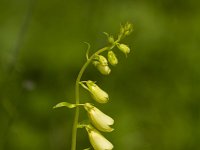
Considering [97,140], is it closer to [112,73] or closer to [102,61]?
[102,61]

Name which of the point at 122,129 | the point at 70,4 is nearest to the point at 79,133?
the point at 122,129

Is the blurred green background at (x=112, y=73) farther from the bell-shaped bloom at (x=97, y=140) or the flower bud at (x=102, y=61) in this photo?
the flower bud at (x=102, y=61)

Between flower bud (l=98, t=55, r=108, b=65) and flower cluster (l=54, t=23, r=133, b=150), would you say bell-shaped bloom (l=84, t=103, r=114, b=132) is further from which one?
flower bud (l=98, t=55, r=108, b=65)

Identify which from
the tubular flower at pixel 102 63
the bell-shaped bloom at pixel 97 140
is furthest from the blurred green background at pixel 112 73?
the tubular flower at pixel 102 63

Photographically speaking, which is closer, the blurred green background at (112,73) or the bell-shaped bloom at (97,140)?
the bell-shaped bloom at (97,140)

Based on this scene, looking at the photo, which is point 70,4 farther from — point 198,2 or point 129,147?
point 129,147

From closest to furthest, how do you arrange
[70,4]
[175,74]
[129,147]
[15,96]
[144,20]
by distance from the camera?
1. [15,96]
2. [129,147]
3. [175,74]
4. [144,20]
5. [70,4]

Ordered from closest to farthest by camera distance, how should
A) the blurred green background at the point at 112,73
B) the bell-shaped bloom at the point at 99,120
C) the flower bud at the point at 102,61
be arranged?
the flower bud at the point at 102,61 → the bell-shaped bloom at the point at 99,120 → the blurred green background at the point at 112,73

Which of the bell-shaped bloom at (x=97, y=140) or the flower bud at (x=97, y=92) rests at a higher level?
the flower bud at (x=97, y=92)

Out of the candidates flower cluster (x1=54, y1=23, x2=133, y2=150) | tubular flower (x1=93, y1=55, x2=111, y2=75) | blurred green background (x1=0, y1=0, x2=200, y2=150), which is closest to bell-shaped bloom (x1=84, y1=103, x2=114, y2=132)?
flower cluster (x1=54, y1=23, x2=133, y2=150)
